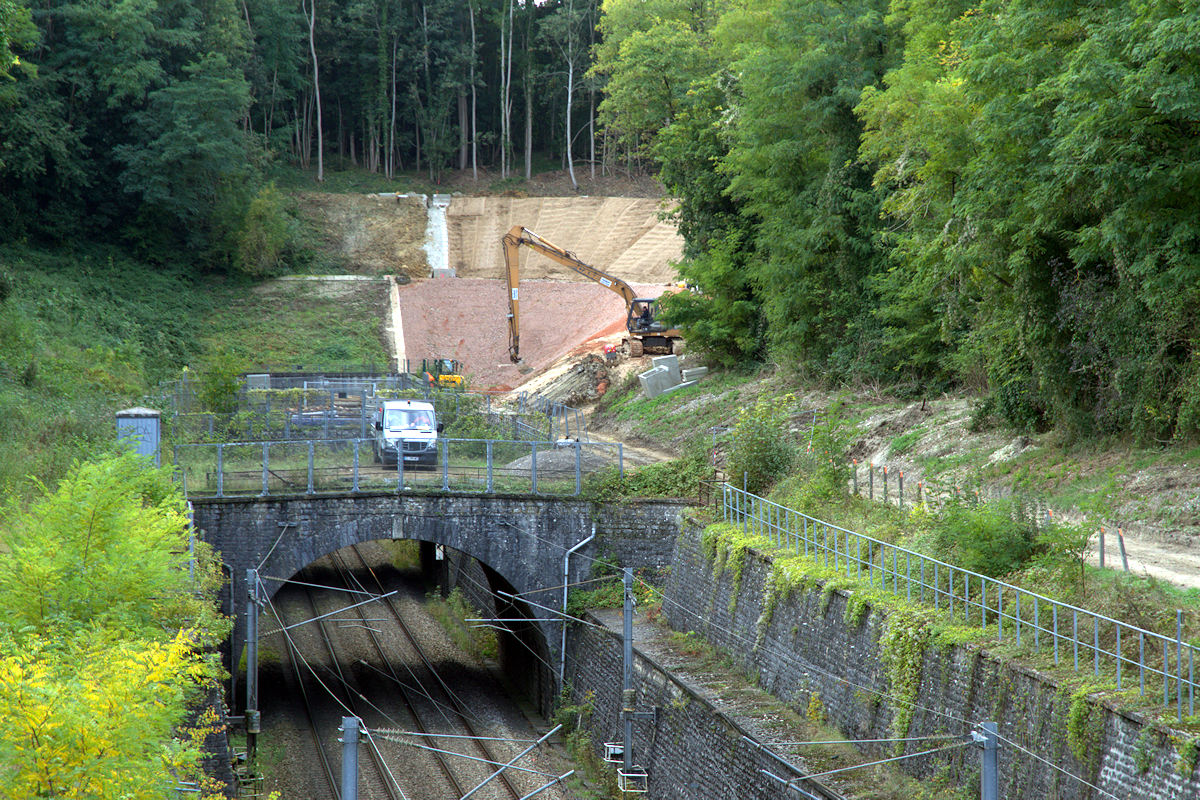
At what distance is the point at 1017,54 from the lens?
706 inches

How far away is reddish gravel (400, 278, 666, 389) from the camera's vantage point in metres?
54.2

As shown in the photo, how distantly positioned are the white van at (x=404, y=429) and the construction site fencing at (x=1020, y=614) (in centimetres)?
1115

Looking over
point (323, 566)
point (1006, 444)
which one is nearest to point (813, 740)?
point (1006, 444)

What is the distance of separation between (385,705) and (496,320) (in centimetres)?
3562

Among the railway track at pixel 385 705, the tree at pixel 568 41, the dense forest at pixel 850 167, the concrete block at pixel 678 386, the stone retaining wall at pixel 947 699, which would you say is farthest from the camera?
the tree at pixel 568 41

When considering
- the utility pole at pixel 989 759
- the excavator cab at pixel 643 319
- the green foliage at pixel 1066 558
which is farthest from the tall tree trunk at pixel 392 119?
the utility pole at pixel 989 759

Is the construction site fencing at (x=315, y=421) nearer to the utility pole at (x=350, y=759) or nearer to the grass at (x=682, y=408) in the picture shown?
the grass at (x=682, y=408)

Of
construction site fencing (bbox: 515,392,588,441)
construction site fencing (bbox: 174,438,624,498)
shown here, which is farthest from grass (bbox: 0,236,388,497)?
construction site fencing (bbox: 515,392,588,441)

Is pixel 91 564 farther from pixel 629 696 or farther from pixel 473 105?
pixel 473 105

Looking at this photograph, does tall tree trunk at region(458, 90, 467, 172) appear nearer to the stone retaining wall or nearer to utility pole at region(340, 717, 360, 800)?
the stone retaining wall

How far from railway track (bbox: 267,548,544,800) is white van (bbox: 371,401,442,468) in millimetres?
4615

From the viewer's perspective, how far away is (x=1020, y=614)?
12.6 m

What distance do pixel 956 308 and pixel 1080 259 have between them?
4831 mm

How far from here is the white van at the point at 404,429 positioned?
26484mm
